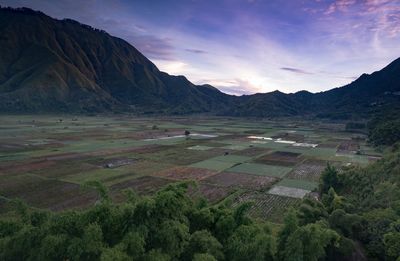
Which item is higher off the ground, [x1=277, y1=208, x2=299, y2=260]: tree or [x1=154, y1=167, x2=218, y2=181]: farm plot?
[x1=277, y1=208, x2=299, y2=260]: tree

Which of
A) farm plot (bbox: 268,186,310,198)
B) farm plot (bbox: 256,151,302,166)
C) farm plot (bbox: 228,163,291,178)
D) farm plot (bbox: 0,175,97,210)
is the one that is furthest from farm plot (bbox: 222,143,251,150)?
farm plot (bbox: 0,175,97,210)

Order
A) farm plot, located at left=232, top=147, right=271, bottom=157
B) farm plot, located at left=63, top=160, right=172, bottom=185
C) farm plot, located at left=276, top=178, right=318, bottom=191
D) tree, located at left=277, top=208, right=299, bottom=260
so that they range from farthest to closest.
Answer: farm plot, located at left=232, top=147, right=271, bottom=157
farm plot, located at left=63, top=160, right=172, bottom=185
farm plot, located at left=276, top=178, right=318, bottom=191
tree, located at left=277, top=208, right=299, bottom=260

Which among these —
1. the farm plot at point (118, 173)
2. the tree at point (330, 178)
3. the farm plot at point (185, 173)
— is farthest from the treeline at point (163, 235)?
the farm plot at point (185, 173)

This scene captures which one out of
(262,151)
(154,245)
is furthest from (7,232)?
(262,151)

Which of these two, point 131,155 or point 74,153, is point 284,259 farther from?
point 74,153

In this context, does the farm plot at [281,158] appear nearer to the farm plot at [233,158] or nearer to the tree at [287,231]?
the farm plot at [233,158]

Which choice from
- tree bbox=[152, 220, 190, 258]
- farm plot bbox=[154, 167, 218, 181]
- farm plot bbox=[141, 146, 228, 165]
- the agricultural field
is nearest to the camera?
tree bbox=[152, 220, 190, 258]

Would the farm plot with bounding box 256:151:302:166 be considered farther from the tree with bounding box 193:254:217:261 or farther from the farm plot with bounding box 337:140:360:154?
the tree with bounding box 193:254:217:261

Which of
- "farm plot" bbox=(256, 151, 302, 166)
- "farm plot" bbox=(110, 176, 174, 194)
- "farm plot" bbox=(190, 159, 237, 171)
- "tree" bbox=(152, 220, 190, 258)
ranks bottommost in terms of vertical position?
"farm plot" bbox=(110, 176, 174, 194)
